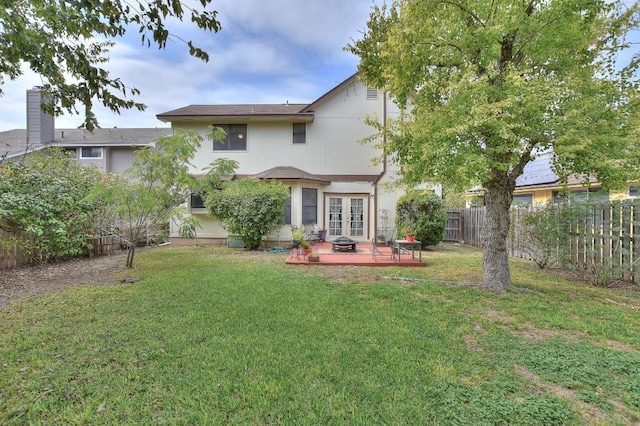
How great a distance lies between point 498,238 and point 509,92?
10.5 feet

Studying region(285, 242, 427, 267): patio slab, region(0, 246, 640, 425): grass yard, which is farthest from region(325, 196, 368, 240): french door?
region(0, 246, 640, 425): grass yard

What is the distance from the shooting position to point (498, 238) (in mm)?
6863

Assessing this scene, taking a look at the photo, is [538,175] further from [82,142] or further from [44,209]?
[82,142]

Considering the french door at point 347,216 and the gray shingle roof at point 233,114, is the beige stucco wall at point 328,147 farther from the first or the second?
the gray shingle roof at point 233,114

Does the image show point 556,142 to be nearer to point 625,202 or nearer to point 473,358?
point 625,202

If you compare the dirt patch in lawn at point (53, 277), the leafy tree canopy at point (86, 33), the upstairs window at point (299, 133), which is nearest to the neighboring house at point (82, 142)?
the upstairs window at point (299, 133)

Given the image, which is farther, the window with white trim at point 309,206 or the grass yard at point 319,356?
the window with white trim at point 309,206

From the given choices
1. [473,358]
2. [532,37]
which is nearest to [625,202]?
[532,37]

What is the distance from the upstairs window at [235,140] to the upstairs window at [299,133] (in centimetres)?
254

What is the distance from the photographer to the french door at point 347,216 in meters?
15.1

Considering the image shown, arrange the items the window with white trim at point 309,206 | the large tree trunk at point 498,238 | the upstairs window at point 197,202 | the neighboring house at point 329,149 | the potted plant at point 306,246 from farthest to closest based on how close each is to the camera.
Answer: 1. the neighboring house at point 329,149
2. the upstairs window at point 197,202
3. the window with white trim at point 309,206
4. the potted plant at point 306,246
5. the large tree trunk at point 498,238

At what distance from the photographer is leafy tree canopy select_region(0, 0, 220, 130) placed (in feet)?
9.12

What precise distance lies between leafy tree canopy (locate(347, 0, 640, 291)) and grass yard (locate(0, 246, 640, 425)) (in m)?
2.44

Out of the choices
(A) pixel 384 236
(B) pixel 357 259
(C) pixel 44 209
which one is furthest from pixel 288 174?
(C) pixel 44 209
